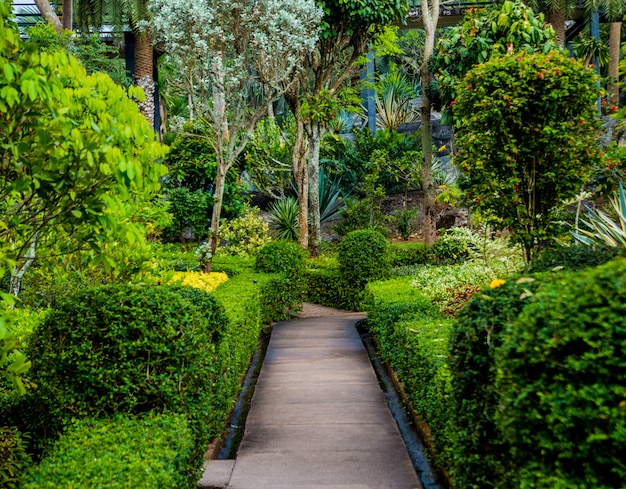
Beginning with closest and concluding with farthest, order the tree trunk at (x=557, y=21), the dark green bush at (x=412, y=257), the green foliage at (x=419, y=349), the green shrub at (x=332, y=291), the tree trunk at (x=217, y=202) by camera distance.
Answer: the green foliage at (x=419, y=349) < the tree trunk at (x=217, y=202) < the green shrub at (x=332, y=291) < the dark green bush at (x=412, y=257) < the tree trunk at (x=557, y=21)

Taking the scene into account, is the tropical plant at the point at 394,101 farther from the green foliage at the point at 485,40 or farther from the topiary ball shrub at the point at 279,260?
the topiary ball shrub at the point at 279,260

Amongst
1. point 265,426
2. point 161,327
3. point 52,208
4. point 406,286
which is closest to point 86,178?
point 52,208

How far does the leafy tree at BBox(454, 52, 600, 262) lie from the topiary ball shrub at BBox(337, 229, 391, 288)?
4.90 metres

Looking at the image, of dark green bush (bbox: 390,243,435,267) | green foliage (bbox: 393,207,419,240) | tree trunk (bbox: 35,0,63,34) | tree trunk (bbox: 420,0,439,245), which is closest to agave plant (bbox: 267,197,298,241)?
green foliage (bbox: 393,207,419,240)

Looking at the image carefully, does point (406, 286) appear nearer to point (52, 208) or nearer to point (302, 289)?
point (302, 289)

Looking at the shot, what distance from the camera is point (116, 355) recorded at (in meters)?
3.93

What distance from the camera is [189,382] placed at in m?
4.05

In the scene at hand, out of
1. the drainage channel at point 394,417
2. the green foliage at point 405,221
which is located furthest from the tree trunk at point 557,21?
the drainage channel at point 394,417

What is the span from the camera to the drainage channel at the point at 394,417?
16.3 feet

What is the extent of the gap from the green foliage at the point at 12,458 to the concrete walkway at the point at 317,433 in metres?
1.33

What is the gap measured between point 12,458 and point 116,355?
2.59 feet

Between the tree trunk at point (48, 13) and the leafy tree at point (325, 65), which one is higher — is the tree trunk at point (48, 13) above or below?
above

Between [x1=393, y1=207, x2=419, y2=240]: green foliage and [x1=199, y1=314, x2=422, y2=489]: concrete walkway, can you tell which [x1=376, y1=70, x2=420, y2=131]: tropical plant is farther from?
[x1=199, y1=314, x2=422, y2=489]: concrete walkway

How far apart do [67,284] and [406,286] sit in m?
4.67
